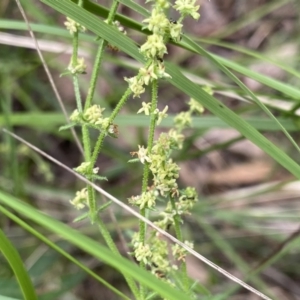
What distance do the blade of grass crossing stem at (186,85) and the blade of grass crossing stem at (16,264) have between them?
0.26m

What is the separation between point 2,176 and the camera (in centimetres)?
130

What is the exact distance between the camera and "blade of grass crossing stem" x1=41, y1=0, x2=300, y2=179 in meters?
0.61

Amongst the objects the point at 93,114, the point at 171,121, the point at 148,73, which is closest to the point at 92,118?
the point at 93,114

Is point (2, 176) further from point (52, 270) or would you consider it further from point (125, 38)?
point (125, 38)

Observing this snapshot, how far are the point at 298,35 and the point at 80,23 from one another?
3.73ft

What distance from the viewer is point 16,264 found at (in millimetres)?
606

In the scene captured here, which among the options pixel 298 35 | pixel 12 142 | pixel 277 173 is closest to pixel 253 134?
pixel 12 142

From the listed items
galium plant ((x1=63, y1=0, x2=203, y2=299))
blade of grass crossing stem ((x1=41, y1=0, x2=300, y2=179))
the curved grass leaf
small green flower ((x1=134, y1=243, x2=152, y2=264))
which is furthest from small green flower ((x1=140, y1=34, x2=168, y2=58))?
the curved grass leaf

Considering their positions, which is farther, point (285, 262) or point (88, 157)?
point (285, 262)

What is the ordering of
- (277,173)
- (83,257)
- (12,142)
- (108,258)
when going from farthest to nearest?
(277,173), (83,257), (12,142), (108,258)

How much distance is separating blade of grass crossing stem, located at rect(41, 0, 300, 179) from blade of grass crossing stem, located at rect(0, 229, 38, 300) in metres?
0.26

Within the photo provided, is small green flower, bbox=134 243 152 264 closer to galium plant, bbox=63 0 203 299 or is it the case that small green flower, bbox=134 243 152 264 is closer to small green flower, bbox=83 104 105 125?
galium plant, bbox=63 0 203 299

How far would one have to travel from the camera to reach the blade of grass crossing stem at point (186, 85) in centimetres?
61

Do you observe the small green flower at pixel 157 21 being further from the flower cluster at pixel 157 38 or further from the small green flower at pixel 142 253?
the small green flower at pixel 142 253
